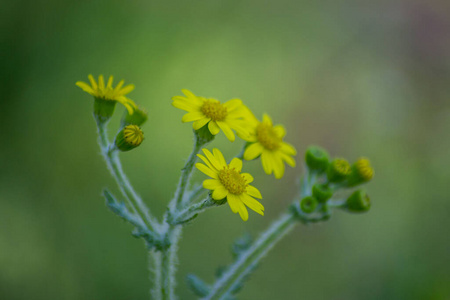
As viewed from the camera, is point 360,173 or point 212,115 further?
point 360,173

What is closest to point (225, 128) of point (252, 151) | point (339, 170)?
point (252, 151)

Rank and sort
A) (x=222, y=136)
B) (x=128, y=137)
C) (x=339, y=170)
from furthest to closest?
(x=222, y=136), (x=339, y=170), (x=128, y=137)

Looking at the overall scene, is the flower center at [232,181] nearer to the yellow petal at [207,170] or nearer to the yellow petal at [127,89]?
the yellow petal at [207,170]

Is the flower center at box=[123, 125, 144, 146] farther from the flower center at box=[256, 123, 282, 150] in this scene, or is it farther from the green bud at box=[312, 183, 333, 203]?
the green bud at box=[312, 183, 333, 203]

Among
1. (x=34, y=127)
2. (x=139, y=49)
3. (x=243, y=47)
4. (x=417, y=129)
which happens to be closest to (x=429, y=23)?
(x=417, y=129)

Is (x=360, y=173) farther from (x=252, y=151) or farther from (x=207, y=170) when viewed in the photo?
(x=207, y=170)

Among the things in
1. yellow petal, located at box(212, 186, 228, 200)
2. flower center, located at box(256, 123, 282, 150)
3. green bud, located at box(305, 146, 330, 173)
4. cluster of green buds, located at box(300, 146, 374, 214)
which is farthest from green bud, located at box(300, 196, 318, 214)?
yellow petal, located at box(212, 186, 228, 200)
